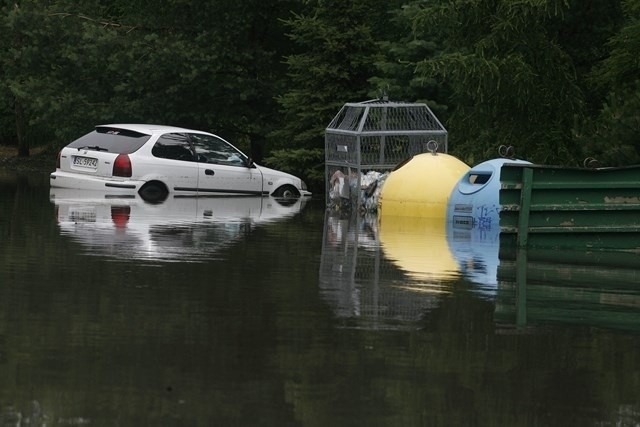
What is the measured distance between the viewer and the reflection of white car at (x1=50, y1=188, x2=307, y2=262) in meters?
17.1

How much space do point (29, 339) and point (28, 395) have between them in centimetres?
195

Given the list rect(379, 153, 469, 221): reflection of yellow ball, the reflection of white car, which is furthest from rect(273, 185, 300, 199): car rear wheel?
rect(379, 153, 469, 221): reflection of yellow ball

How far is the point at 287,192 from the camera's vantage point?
1211 inches

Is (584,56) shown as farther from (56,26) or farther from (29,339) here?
(29,339)

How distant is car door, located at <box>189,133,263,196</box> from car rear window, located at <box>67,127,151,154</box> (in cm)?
110

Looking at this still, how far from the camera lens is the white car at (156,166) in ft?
93.4

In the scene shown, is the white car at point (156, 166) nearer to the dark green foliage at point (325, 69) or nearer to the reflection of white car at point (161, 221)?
the reflection of white car at point (161, 221)

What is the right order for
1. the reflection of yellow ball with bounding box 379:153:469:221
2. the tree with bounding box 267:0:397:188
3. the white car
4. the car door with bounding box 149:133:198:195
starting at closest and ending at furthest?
1. the reflection of yellow ball with bounding box 379:153:469:221
2. the white car
3. the car door with bounding box 149:133:198:195
4. the tree with bounding box 267:0:397:188

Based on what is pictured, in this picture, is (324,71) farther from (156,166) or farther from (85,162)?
(85,162)

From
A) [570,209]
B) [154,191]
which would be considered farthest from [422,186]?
[154,191]

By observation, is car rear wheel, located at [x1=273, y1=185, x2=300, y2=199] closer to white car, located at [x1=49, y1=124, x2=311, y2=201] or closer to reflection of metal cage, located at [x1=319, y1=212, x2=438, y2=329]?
white car, located at [x1=49, y1=124, x2=311, y2=201]

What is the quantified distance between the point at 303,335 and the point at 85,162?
61.4ft

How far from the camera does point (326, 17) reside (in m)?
35.3

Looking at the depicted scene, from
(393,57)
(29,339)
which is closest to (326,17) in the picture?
(393,57)
